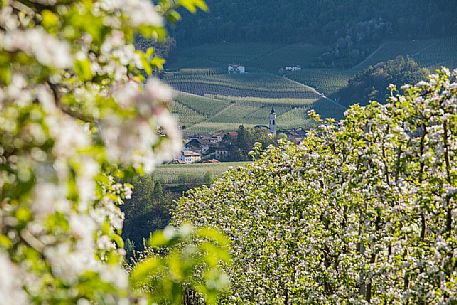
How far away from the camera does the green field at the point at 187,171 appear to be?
109m

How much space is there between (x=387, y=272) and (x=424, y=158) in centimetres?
209

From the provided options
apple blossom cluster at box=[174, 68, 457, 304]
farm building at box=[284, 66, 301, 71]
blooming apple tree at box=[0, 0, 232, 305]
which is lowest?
farm building at box=[284, 66, 301, 71]

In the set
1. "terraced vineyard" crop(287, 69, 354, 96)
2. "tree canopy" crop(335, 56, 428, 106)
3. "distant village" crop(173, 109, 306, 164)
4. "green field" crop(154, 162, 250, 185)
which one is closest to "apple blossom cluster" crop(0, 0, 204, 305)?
"green field" crop(154, 162, 250, 185)

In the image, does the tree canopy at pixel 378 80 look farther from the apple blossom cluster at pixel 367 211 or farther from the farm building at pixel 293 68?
the apple blossom cluster at pixel 367 211

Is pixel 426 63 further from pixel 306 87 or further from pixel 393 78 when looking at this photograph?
pixel 306 87

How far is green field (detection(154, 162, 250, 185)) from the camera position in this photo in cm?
10888

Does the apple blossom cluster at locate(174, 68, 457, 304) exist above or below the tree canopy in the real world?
above

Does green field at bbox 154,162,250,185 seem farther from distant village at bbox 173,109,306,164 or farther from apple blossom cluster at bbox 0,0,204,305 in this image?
apple blossom cluster at bbox 0,0,204,305

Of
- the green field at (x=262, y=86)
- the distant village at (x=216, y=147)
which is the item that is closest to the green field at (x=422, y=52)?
the green field at (x=262, y=86)

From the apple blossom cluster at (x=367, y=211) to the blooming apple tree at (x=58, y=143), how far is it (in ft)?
24.0

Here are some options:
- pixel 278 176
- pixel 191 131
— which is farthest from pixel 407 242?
pixel 191 131

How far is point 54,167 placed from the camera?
258 centimetres

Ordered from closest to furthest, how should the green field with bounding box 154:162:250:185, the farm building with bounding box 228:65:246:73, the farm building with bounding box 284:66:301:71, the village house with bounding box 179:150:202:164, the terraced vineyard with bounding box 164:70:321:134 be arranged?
1. the green field with bounding box 154:162:250:185
2. the village house with bounding box 179:150:202:164
3. the terraced vineyard with bounding box 164:70:321:134
4. the farm building with bounding box 228:65:246:73
5. the farm building with bounding box 284:66:301:71

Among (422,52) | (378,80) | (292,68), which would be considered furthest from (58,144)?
(422,52)
